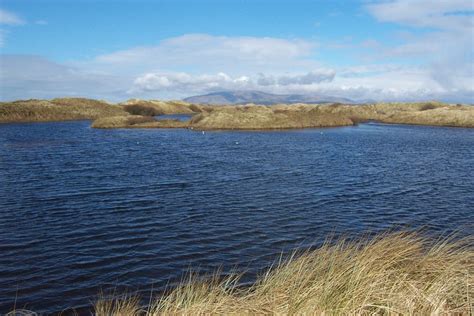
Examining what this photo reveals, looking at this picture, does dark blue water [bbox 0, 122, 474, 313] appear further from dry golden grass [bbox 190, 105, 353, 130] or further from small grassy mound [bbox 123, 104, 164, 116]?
Answer: small grassy mound [bbox 123, 104, 164, 116]

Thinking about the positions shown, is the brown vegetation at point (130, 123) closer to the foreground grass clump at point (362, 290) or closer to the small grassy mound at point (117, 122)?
the small grassy mound at point (117, 122)

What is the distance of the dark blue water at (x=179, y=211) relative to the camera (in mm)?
13786

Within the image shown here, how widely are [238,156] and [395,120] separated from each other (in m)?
87.9

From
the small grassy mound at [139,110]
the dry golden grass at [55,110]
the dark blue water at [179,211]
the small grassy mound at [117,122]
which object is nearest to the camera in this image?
the dark blue water at [179,211]

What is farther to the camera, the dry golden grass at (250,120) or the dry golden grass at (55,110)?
the dry golden grass at (55,110)

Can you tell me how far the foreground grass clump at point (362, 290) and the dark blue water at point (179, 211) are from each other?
4.45m

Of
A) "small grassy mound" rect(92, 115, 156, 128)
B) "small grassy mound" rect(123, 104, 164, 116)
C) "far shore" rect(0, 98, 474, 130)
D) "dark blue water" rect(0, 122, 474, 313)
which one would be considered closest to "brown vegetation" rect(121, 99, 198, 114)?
"far shore" rect(0, 98, 474, 130)

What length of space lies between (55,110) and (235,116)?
61.0 m

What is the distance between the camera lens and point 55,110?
4564 inches

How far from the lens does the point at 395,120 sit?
116500mm

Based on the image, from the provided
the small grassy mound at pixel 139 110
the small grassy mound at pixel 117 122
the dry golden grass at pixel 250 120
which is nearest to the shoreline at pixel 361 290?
the dry golden grass at pixel 250 120

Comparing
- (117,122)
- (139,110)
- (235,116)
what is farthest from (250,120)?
(139,110)

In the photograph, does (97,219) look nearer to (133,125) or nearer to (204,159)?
(204,159)

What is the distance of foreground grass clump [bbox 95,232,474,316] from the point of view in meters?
7.68
